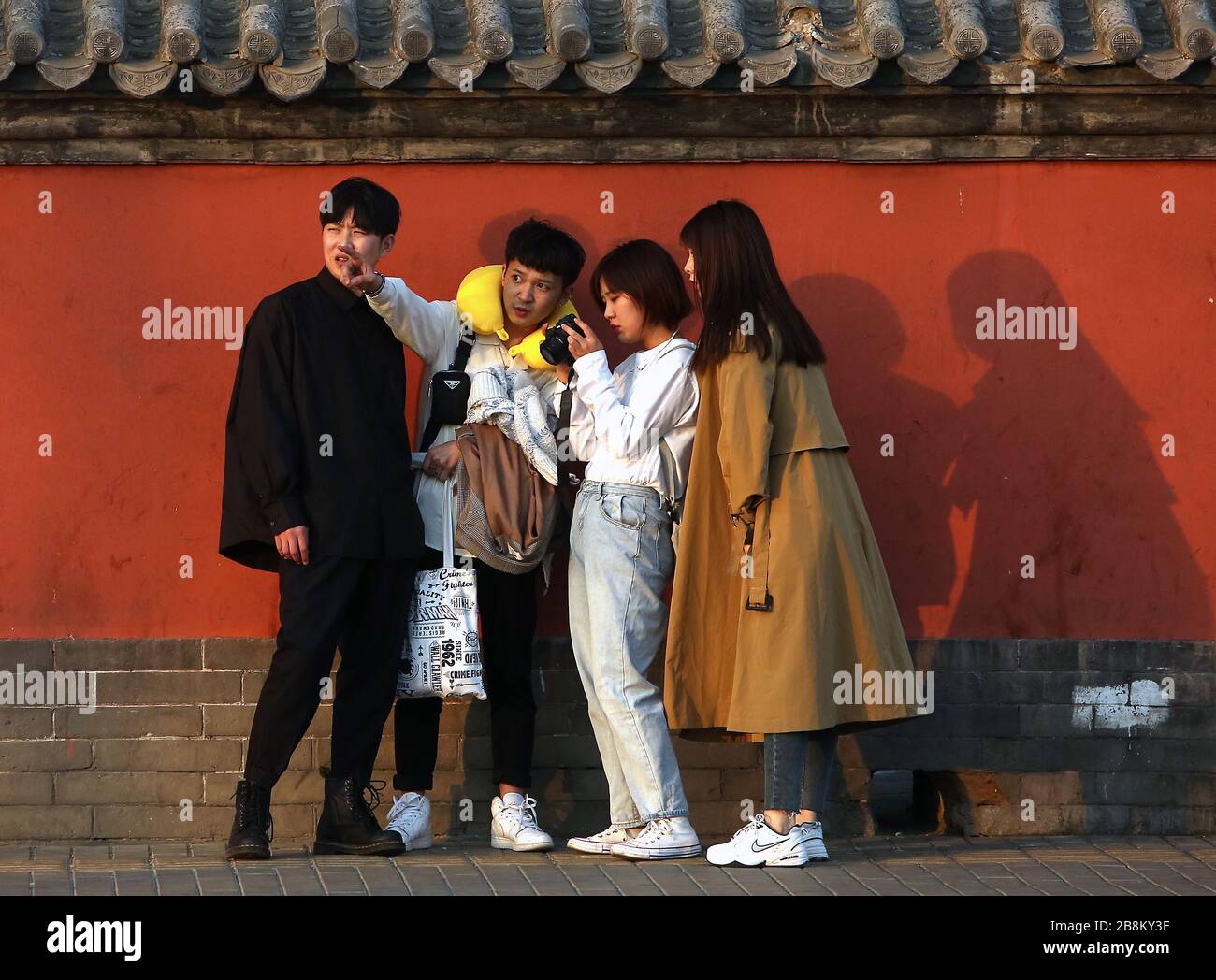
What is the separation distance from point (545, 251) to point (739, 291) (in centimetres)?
75

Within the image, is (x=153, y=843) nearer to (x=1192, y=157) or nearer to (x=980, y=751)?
(x=980, y=751)

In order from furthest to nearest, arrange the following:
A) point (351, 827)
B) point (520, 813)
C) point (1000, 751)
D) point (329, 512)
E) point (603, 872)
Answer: point (1000, 751) → point (520, 813) → point (351, 827) → point (329, 512) → point (603, 872)

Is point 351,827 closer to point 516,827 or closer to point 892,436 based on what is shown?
point 516,827

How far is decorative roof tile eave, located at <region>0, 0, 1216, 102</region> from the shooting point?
21.8 ft

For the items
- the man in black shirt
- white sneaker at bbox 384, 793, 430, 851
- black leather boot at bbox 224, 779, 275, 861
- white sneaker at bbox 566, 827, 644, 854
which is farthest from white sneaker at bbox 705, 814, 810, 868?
black leather boot at bbox 224, 779, 275, 861

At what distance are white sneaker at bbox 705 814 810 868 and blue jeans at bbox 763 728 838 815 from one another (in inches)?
3.6

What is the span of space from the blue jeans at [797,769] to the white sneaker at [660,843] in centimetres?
33

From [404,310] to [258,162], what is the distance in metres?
0.95

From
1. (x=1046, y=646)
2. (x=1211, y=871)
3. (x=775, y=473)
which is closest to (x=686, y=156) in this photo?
(x=775, y=473)

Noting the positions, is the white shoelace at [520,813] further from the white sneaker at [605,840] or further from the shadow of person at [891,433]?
the shadow of person at [891,433]

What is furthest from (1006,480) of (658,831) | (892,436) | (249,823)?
(249,823)

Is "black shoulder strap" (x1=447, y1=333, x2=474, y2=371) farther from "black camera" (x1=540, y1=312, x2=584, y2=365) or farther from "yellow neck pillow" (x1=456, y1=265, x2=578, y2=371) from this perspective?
"black camera" (x1=540, y1=312, x2=584, y2=365)

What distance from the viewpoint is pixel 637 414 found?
6.54m

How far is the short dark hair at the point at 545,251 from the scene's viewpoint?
6.75 metres
